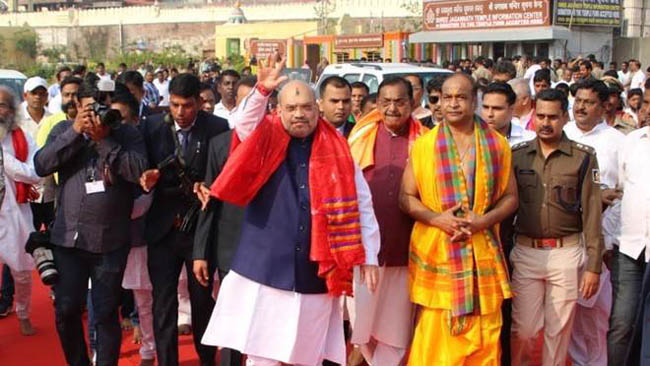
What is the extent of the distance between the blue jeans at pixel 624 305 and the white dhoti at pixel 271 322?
1.62 meters

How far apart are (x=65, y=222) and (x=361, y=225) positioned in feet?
5.55

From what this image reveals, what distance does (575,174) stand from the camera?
14.8 ft

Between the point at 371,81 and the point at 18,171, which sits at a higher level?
the point at 371,81

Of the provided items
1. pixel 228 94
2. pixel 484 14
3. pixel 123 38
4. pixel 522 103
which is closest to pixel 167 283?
pixel 228 94

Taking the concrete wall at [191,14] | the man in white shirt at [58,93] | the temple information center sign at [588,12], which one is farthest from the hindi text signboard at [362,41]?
the concrete wall at [191,14]

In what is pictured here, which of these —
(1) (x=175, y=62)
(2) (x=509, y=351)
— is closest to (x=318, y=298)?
(2) (x=509, y=351)

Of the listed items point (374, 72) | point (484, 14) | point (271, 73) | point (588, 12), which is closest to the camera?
point (271, 73)

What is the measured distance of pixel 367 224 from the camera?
13.5 feet

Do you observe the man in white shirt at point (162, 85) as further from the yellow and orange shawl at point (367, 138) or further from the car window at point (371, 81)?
the yellow and orange shawl at point (367, 138)

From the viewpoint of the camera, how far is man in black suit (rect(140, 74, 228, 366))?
Result: 190 inches

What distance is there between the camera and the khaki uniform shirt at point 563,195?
4469 mm

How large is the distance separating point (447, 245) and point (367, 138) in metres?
0.92

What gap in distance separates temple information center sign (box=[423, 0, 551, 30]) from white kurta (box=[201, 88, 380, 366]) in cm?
2038

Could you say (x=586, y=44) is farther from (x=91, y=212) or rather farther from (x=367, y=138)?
(x=91, y=212)
